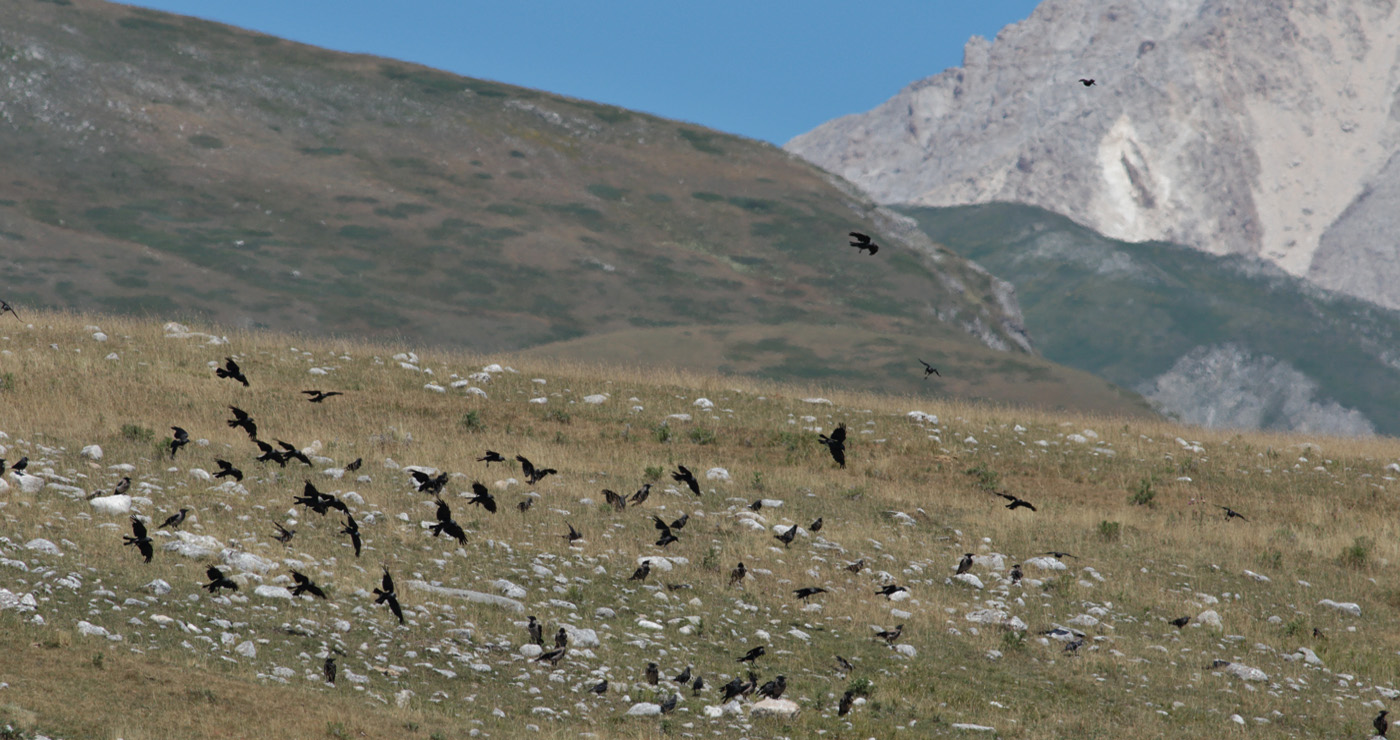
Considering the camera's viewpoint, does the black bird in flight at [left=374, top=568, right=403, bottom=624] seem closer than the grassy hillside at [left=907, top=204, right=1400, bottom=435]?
Yes

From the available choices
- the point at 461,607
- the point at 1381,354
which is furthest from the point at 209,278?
the point at 1381,354

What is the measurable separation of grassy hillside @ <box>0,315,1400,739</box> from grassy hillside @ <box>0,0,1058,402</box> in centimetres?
2723

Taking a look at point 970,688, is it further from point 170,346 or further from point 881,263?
point 881,263

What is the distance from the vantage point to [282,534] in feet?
42.0

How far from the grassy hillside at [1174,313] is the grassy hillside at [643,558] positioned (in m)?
124

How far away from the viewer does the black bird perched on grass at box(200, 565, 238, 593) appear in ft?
33.7

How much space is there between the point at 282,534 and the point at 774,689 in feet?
18.8

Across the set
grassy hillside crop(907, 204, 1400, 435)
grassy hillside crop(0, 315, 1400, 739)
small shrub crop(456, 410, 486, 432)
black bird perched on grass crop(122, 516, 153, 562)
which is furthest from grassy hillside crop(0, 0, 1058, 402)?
grassy hillside crop(907, 204, 1400, 435)

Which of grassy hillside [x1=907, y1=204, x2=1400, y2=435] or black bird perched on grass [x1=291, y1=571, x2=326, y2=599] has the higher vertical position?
grassy hillside [x1=907, y1=204, x2=1400, y2=435]

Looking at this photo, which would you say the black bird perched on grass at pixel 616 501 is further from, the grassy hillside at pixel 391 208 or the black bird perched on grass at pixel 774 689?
the grassy hillside at pixel 391 208

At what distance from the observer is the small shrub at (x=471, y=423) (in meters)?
21.6

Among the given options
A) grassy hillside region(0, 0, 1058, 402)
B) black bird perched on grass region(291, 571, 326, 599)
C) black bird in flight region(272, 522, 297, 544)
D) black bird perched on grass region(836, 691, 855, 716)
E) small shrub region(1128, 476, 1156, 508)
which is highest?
grassy hillside region(0, 0, 1058, 402)

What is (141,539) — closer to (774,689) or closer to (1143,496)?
(774,689)

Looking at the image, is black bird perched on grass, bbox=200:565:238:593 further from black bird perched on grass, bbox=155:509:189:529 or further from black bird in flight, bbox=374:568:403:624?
black bird perched on grass, bbox=155:509:189:529
